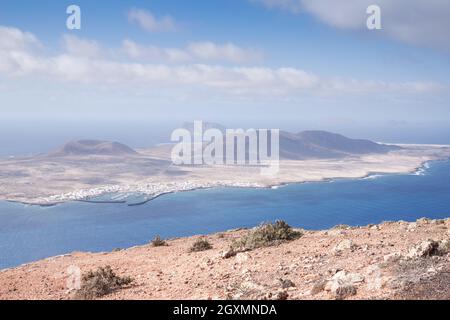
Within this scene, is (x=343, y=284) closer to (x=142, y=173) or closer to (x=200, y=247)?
(x=200, y=247)

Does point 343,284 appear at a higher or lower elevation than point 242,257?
higher

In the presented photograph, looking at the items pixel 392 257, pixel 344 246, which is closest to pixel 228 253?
pixel 344 246

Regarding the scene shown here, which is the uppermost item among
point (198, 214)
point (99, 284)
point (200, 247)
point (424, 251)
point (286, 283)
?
point (424, 251)
